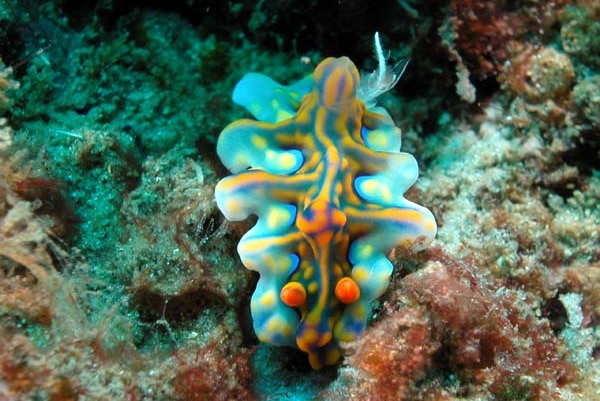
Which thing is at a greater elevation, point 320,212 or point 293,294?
point 320,212

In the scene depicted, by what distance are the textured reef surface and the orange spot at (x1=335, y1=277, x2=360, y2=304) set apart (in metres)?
0.01

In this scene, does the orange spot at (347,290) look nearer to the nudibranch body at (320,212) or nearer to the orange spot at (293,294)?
the nudibranch body at (320,212)

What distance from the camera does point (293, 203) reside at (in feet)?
9.10

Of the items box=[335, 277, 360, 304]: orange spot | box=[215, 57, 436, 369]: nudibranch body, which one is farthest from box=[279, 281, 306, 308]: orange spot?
box=[335, 277, 360, 304]: orange spot

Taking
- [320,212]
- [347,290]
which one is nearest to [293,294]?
[347,290]

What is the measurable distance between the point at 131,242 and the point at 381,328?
1.34m

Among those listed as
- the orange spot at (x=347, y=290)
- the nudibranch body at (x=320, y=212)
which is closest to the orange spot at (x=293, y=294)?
the nudibranch body at (x=320, y=212)

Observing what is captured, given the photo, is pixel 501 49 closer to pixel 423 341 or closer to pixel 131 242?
pixel 423 341

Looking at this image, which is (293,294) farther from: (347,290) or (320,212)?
(320,212)

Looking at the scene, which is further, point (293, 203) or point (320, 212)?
point (293, 203)

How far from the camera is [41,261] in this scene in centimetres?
223

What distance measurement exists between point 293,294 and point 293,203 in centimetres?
49

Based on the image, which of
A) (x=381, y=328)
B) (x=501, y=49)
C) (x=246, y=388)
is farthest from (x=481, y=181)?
(x=246, y=388)

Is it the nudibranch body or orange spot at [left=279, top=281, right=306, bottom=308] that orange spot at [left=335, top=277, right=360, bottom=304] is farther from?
orange spot at [left=279, top=281, right=306, bottom=308]
